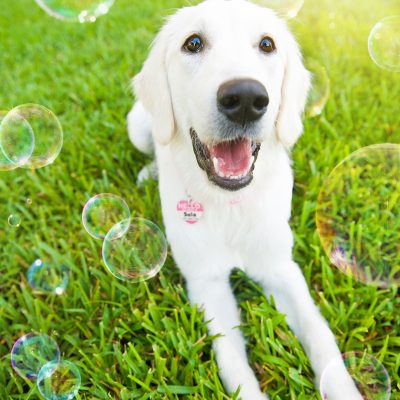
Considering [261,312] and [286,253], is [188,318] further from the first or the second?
[286,253]

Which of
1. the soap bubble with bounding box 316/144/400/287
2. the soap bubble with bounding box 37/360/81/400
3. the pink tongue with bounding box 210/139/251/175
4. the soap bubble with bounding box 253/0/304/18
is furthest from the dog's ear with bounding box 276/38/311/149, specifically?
the soap bubble with bounding box 37/360/81/400

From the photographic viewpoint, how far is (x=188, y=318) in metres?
2.59

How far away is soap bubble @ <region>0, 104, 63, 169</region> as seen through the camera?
3.11 m

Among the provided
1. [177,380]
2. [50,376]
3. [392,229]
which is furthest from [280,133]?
[50,376]

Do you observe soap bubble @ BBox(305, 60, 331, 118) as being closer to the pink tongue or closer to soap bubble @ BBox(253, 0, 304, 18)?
soap bubble @ BBox(253, 0, 304, 18)

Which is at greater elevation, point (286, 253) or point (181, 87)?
point (181, 87)

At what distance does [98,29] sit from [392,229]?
179 inches

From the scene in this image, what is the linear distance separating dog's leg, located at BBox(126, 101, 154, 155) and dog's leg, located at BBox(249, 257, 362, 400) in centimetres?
145

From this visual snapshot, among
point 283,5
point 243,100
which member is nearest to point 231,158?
point 243,100

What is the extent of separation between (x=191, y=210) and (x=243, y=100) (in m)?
0.82

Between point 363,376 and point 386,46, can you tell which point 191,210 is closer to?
point 363,376

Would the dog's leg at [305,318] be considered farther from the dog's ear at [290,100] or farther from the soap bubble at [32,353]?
the soap bubble at [32,353]

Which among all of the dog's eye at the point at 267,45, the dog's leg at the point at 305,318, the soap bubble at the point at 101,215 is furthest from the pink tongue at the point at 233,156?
the soap bubble at the point at 101,215

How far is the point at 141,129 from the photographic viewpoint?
351 centimetres
